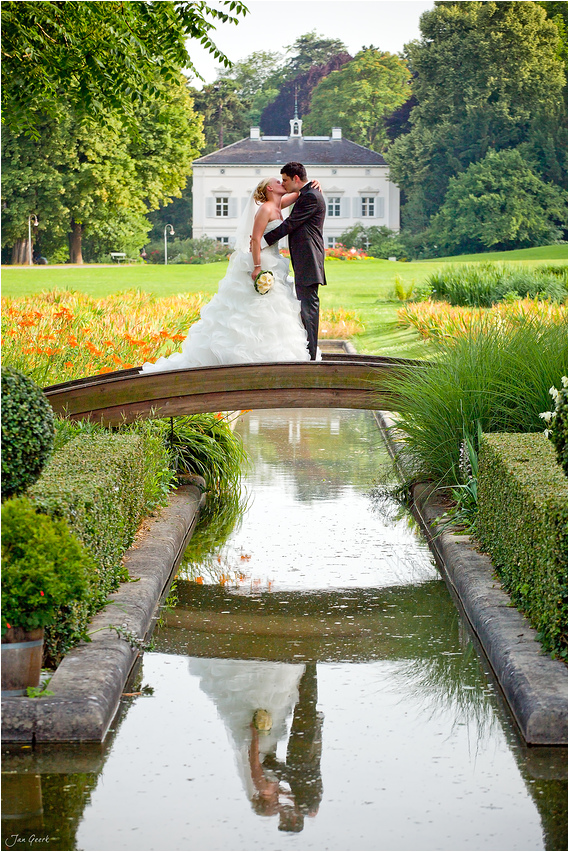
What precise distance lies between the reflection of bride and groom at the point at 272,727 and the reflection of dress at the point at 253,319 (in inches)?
147

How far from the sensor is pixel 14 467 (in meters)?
4.33

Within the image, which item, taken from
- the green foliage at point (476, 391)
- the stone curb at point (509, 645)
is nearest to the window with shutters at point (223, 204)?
the green foliage at point (476, 391)

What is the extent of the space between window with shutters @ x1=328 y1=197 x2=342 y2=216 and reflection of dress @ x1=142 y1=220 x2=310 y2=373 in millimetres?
48104

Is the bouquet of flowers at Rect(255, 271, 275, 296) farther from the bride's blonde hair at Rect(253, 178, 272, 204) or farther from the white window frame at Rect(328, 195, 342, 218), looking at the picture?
the white window frame at Rect(328, 195, 342, 218)

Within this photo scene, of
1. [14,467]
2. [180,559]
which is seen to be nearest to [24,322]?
[180,559]

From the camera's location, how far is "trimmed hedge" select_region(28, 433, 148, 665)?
4.25 metres

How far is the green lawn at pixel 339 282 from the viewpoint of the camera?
2152cm

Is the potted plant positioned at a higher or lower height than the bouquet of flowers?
lower

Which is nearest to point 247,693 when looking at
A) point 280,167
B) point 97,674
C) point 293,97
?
point 97,674

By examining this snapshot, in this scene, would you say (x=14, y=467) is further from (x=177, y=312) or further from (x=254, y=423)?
(x=177, y=312)

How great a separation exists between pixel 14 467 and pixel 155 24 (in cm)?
709

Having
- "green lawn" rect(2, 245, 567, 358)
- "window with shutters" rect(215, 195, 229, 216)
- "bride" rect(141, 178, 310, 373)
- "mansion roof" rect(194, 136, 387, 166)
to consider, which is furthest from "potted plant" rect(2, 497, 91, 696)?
"window with shutters" rect(215, 195, 229, 216)

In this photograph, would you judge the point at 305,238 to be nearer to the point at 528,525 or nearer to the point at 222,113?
the point at 528,525

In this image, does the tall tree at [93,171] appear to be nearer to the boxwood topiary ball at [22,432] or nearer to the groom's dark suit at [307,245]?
the groom's dark suit at [307,245]
